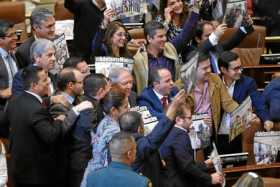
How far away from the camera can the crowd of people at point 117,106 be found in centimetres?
646

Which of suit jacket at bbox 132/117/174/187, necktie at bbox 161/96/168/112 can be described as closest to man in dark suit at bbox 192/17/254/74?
necktie at bbox 161/96/168/112

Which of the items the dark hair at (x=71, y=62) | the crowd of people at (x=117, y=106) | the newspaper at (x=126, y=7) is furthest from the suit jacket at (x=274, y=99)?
the dark hair at (x=71, y=62)

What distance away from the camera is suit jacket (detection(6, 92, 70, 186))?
6793mm

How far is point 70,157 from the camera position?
696 centimetres

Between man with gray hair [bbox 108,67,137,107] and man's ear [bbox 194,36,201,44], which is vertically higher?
man with gray hair [bbox 108,67,137,107]

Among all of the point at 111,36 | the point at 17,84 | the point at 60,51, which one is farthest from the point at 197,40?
the point at 17,84

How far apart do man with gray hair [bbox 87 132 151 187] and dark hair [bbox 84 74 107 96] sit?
117 cm

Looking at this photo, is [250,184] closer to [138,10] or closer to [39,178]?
[39,178]

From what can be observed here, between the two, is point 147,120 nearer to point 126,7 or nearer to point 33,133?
point 33,133

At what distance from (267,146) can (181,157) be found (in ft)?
3.99

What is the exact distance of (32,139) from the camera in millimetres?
6852

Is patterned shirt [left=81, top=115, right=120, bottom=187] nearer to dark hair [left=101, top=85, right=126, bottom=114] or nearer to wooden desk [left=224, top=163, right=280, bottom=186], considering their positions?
dark hair [left=101, top=85, right=126, bottom=114]

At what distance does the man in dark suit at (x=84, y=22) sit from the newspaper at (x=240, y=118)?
6.77 ft

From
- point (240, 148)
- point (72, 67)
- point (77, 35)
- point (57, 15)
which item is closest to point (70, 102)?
point (72, 67)
